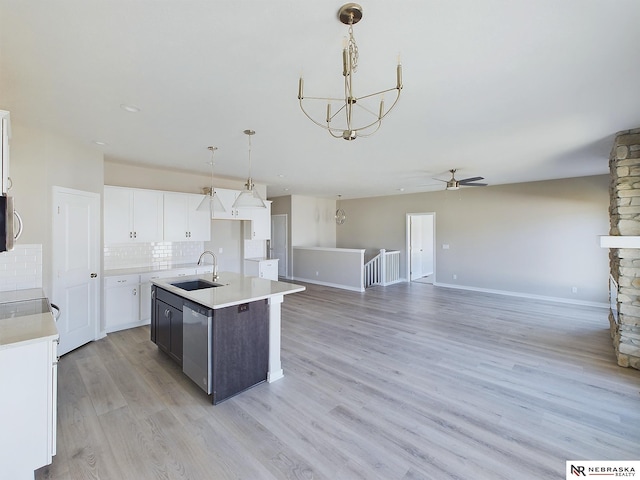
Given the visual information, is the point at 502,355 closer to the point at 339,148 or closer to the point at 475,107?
the point at 475,107

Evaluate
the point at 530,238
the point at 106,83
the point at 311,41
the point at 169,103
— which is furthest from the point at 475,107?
the point at 530,238

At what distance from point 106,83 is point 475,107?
314cm

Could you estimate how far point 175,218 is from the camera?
5113mm

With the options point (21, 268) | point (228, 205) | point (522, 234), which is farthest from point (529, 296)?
point (21, 268)

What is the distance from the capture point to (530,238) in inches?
259

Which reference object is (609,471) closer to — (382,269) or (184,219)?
(184,219)

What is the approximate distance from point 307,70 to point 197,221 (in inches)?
162

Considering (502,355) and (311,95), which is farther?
(502,355)

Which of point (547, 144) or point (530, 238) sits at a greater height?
point (547, 144)

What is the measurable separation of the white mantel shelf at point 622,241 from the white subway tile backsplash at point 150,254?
6.13 metres

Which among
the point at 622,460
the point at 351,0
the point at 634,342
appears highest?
the point at 351,0

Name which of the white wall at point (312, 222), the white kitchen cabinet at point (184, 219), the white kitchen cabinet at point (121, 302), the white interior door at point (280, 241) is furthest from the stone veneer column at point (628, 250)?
the white interior door at point (280, 241)

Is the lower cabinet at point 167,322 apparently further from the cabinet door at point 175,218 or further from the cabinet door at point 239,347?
the cabinet door at point 175,218

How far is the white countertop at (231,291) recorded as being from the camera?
2612 mm
